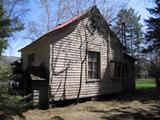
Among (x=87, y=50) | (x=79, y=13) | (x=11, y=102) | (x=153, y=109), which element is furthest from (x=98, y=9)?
(x=11, y=102)

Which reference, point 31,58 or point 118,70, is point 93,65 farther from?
point 31,58

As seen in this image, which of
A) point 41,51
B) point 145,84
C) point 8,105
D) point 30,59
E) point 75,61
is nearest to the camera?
point 8,105

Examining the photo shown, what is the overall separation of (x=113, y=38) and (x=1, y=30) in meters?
11.4

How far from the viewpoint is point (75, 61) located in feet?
53.7

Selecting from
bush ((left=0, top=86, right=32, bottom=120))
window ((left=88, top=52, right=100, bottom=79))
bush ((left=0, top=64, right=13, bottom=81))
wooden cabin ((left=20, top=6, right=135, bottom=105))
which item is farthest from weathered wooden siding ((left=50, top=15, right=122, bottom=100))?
bush ((left=0, top=86, right=32, bottom=120))

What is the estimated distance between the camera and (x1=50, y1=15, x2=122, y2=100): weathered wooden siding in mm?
15102

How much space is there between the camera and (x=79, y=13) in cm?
1814

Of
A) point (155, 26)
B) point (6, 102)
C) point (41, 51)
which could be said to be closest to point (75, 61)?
point (41, 51)

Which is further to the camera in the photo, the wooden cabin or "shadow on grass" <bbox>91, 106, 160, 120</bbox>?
the wooden cabin

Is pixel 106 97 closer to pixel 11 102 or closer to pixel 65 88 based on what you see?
pixel 65 88

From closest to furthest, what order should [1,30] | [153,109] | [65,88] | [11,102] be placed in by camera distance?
[11,102] < [1,30] < [153,109] < [65,88]

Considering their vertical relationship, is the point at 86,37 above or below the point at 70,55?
above

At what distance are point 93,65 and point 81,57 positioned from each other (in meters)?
1.48

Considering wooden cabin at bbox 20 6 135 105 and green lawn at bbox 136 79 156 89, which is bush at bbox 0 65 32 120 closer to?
wooden cabin at bbox 20 6 135 105
